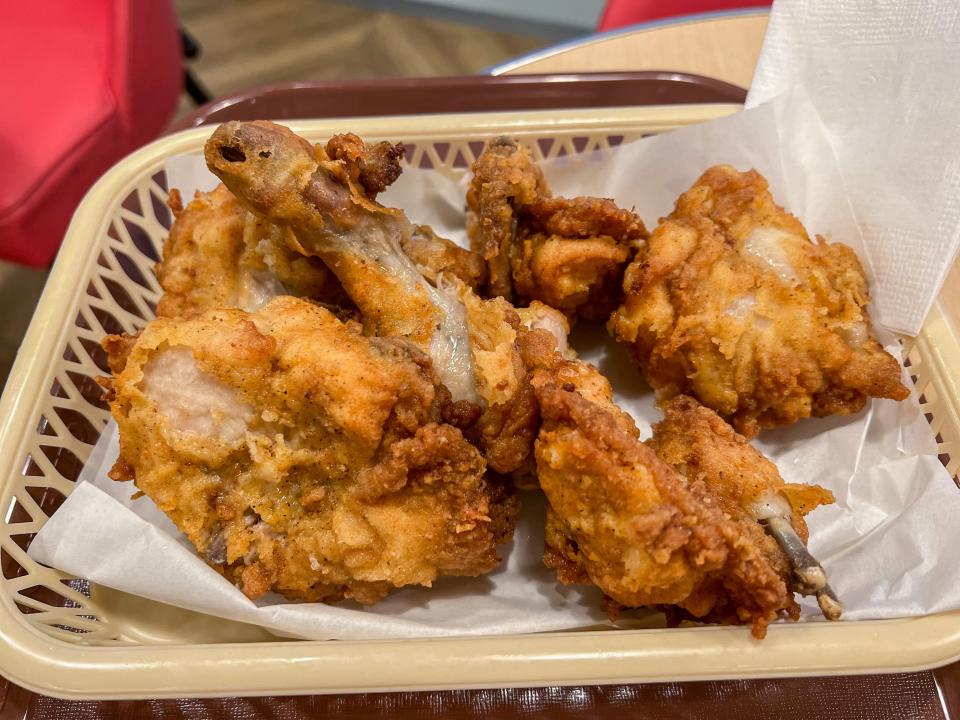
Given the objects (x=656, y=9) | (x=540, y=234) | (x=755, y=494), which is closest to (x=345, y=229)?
(x=540, y=234)

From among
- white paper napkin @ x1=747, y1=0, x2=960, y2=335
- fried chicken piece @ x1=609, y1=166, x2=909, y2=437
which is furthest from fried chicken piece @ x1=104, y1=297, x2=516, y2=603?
white paper napkin @ x1=747, y1=0, x2=960, y2=335

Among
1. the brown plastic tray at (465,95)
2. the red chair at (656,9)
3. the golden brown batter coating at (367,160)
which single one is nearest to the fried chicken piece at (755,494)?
the golden brown batter coating at (367,160)

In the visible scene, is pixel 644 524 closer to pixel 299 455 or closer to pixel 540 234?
pixel 299 455

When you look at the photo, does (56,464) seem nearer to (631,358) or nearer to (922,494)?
(631,358)

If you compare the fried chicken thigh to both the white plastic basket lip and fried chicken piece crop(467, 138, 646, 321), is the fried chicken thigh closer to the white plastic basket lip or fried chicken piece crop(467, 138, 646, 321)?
fried chicken piece crop(467, 138, 646, 321)

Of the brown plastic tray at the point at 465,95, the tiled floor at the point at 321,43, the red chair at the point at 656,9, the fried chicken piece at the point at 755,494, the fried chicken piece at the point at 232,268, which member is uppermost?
the red chair at the point at 656,9

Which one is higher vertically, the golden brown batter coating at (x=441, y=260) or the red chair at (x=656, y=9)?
the red chair at (x=656, y=9)

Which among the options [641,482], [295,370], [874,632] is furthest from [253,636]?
[874,632]

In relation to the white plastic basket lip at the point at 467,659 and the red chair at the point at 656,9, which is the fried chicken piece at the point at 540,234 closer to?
the white plastic basket lip at the point at 467,659
